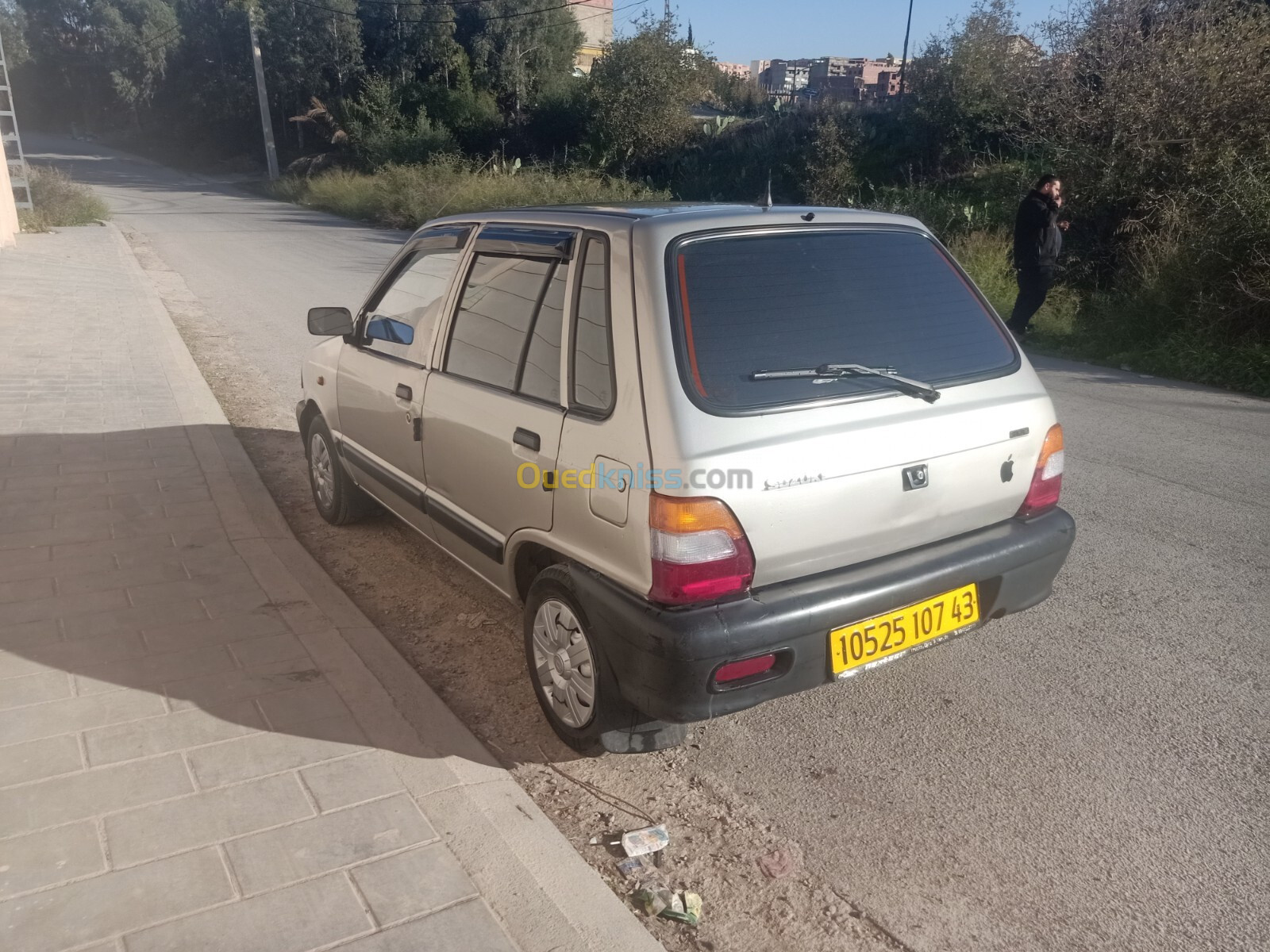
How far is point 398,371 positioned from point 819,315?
1.96 m

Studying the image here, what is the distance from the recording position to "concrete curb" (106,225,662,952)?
7.95ft

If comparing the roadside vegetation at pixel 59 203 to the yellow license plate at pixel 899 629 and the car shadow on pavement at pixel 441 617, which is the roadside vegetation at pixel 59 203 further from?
the yellow license plate at pixel 899 629

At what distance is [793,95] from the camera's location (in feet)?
127

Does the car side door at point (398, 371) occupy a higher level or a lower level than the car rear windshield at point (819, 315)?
lower

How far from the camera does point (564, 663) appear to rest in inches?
123

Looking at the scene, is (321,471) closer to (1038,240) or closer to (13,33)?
(1038,240)

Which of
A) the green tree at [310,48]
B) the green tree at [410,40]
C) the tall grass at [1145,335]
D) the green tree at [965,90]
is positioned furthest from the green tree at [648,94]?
the green tree at [310,48]

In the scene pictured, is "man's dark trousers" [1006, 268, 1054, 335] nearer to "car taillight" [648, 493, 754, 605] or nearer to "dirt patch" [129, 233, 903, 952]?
"dirt patch" [129, 233, 903, 952]

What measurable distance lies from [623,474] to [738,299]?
0.66m

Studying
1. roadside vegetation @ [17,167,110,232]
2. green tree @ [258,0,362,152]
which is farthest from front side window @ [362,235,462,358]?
green tree @ [258,0,362,152]

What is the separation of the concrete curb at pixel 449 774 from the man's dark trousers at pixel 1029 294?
8163 millimetres

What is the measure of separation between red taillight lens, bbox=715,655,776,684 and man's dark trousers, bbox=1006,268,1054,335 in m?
8.41

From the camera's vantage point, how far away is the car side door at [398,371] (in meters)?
3.93

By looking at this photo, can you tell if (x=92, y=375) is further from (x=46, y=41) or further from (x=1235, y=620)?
(x=46, y=41)
